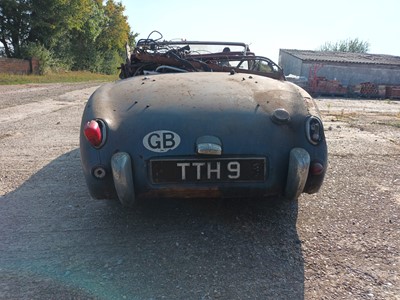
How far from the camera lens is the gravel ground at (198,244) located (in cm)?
202

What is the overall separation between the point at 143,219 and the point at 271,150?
120cm

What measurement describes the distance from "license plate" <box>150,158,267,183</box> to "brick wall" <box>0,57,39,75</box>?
25.0 m

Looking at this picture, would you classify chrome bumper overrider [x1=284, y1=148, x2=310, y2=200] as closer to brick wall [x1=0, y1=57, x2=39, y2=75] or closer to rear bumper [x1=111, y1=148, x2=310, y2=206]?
rear bumper [x1=111, y1=148, x2=310, y2=206]

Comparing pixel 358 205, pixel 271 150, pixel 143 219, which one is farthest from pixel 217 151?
pixel 358 205

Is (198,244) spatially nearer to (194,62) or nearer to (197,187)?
(197,187)

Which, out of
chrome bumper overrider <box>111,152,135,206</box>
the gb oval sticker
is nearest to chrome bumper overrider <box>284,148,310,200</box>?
the gb oval sticker

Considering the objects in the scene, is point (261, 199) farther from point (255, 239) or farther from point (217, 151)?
point (217, 151)

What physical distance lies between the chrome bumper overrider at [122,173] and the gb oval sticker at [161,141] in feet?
0.54

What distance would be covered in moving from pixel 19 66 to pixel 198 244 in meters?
26.3

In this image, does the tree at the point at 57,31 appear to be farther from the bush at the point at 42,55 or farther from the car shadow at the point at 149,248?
the car shadow at the point at 149,248

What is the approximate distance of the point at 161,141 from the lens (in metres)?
2.33

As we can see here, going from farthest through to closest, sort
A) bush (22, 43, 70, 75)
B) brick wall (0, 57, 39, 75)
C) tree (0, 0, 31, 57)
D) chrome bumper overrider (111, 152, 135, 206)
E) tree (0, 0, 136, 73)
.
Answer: bush (22, 43, 70, 75) → tree (0, 0, 136, 73) → tree (0, 0, 31, 57) → brick wall (0, 57, 39, 75) → chrome bumper overrider (111, 152, 135, 206)

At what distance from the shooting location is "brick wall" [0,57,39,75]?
2328 cm

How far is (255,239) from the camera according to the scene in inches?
101
